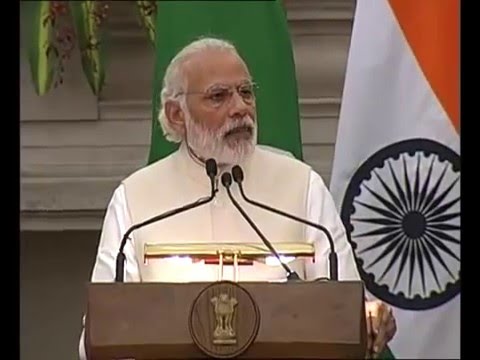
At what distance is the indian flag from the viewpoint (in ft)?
10.0

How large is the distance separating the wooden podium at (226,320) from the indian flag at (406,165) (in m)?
0.86

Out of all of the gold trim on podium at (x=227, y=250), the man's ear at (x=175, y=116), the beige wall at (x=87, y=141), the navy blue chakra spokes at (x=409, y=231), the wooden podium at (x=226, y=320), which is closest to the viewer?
the wooden podium at (x=226, y=320)

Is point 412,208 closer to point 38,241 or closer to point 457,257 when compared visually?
point 457,257

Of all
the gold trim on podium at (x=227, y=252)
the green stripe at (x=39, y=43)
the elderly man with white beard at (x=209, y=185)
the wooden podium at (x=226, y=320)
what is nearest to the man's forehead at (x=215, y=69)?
the elderly man with white beard at (x=209, y=185)

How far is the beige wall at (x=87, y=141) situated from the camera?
3.18m

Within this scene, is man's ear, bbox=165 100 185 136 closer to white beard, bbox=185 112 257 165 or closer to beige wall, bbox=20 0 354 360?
white beard, bbox=185 112 257 165

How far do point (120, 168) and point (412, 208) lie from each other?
0.68 metres

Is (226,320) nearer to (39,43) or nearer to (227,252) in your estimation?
(227,252)

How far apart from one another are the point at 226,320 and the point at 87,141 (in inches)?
47.7

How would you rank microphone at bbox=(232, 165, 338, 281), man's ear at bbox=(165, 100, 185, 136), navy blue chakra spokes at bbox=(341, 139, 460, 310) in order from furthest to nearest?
1. navy blue chakra spokes at bbox=(341, 139, 460, 310)
2. man's ear at bbox=(165, 100, 185, 136)
3. microphone at bbox=(232, 165, 338, 281)

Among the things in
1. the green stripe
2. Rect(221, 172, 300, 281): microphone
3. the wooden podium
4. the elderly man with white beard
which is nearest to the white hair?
the elderly man with white beard

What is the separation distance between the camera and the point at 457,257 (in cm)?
303

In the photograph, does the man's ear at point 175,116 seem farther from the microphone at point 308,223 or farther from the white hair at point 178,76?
the microphone at point 308,223
